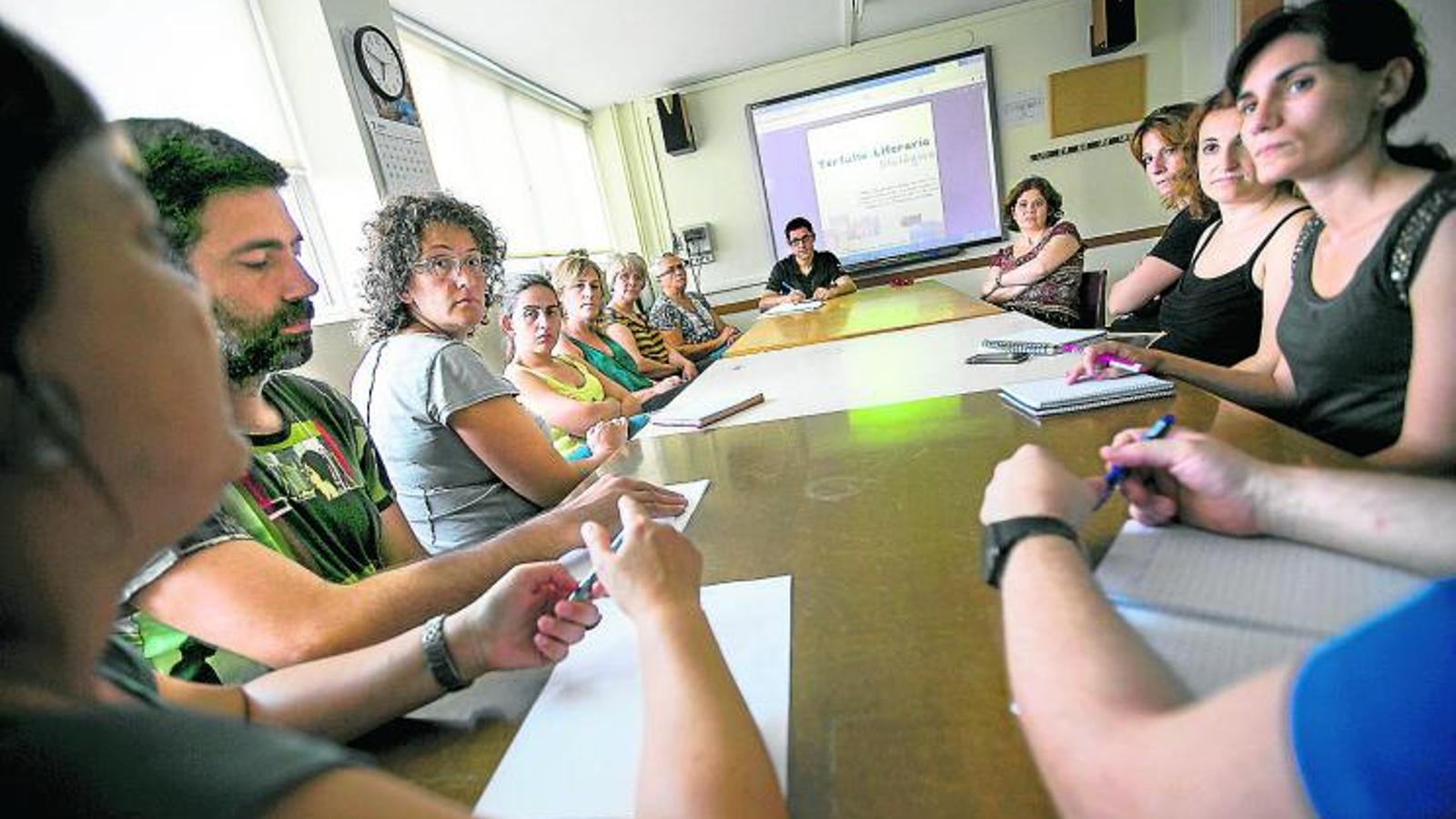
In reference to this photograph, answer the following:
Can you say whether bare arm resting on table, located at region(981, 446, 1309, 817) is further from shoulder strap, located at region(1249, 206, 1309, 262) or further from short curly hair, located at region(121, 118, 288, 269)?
shoulder strap, located at region(1249, 206, 1309, 262)

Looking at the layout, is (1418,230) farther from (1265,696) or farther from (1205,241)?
(1205,241)

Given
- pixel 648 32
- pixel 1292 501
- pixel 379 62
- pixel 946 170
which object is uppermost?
pixel 648 32

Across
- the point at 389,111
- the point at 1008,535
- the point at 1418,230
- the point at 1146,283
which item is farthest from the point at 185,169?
the point at 1146,283

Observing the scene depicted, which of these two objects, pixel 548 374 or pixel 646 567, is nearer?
pixel 646 567

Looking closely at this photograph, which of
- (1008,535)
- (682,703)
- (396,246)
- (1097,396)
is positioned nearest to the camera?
(682,703)

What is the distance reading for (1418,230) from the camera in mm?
895

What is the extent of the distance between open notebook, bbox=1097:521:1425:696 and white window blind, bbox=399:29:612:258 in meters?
2.99

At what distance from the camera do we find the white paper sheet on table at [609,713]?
19.5 inches

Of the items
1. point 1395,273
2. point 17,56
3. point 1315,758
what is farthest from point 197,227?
point 1395,273

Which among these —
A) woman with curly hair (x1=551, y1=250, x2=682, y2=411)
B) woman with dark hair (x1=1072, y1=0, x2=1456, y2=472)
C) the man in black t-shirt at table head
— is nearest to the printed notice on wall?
the man in black t-shirt at table head

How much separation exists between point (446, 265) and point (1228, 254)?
2012mm

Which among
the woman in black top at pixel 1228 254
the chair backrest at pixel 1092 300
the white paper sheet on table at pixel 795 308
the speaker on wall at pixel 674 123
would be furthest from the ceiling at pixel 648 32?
the woman in black top at pixel 1228 254

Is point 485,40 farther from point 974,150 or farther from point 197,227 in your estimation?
point 974,150

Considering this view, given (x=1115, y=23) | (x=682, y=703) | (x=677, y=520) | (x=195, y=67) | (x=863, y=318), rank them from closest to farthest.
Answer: (x=682, y=703) → (x=677, y=520) → (x=195, y=67) → (x=863, y=318) → (x=1115, y=23)
